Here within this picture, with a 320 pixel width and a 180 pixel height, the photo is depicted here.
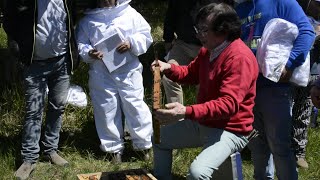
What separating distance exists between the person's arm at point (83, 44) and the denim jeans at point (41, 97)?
0.14 meters

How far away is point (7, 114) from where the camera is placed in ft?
17.4

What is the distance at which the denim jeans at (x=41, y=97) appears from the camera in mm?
4254

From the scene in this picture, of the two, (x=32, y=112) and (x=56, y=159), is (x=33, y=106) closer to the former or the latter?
(x=32, y=112)

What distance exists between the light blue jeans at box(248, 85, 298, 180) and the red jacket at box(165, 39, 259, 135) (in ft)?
0.99

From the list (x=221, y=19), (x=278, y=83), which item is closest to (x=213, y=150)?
(x=278, y=83)

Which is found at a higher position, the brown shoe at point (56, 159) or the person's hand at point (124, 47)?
the person's hand at point (124, 47)

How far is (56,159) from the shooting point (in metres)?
4.64

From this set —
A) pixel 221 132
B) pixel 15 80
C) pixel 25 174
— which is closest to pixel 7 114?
pixel 15 80

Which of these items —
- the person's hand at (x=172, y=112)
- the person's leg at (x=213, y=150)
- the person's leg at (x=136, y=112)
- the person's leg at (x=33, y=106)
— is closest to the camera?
the person's hand at (x=172, y=112)

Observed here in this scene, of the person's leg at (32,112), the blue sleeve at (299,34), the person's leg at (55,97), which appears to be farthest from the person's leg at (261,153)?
the person's leg at (32,112)

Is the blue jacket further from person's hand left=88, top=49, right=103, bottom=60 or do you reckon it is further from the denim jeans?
the denim jeans

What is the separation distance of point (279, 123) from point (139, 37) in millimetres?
1485

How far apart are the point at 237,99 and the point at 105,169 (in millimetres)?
1846

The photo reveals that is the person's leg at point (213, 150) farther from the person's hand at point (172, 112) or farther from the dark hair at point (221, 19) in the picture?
the dark hair at point (221, 19)
